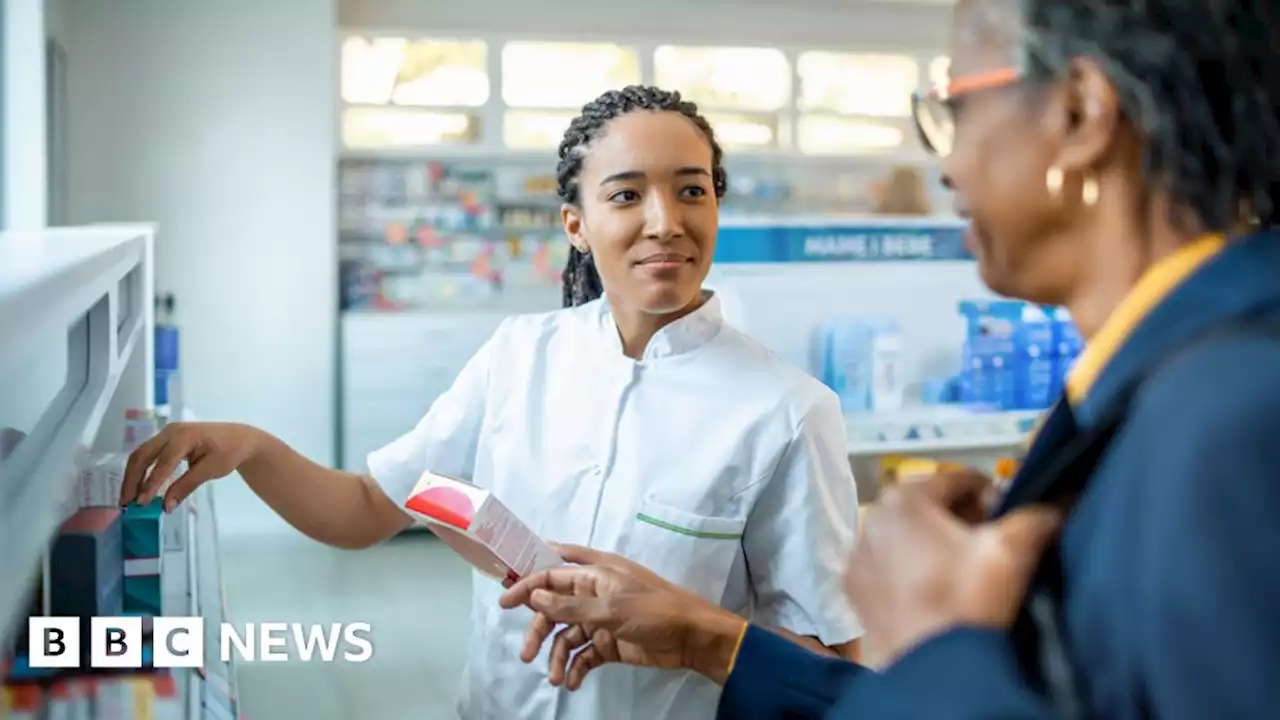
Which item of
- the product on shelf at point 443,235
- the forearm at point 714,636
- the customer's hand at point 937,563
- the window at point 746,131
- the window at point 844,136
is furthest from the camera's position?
the window at point 844,136

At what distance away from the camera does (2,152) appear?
13.2 feet

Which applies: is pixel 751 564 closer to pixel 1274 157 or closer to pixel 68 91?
pixel 1274 157

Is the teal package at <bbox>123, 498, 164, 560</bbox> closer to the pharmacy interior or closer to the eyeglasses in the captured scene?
the pharmacy interior

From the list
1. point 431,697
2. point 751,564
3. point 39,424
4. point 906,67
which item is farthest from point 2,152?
point 906,67

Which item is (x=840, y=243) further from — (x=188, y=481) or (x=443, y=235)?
(x=188, y=481)

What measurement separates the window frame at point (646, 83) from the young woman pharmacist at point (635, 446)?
4.53 meters

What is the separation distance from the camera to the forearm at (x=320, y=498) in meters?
1.47

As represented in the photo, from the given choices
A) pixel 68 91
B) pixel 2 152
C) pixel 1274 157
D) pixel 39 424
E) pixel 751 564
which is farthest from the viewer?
pixel 68 91

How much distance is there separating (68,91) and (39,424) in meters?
4.78

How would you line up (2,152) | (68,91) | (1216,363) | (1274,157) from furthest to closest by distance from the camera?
(68,91)
(2,152)
(1274,157)
(1216,363)

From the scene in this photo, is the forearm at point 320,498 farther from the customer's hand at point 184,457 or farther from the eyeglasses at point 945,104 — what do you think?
the eyeglasses at point 945,104

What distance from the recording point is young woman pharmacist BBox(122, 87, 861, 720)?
131 cm

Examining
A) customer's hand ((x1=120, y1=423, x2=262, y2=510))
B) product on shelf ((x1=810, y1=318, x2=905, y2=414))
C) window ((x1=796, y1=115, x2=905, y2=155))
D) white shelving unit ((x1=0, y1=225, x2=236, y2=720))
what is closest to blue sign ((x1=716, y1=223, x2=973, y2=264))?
product on shelf ((x1=810, y1=318, x2=905, y2=414))

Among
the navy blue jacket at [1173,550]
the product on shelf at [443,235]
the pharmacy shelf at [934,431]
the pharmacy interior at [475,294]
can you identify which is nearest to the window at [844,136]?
the pharmacy interior at [475,294]
